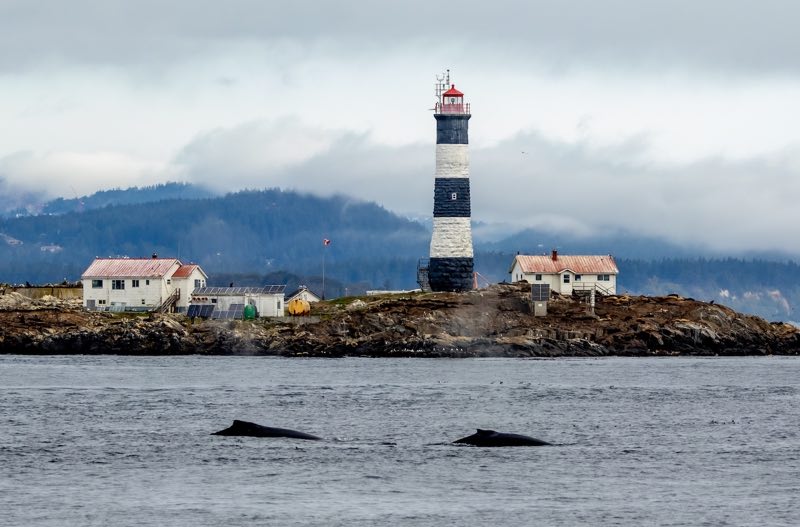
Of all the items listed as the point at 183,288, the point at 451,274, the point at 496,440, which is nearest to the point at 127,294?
the point at 183,288

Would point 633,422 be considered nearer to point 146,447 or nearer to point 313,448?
point 313,448

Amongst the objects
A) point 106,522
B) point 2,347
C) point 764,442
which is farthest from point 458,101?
point 106,522

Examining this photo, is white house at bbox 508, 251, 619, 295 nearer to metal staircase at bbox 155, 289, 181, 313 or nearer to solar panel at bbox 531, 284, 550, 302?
solar panel at bbox 531, 284, 550, 302

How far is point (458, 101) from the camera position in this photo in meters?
132

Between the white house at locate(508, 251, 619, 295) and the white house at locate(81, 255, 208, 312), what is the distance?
32.6 metres

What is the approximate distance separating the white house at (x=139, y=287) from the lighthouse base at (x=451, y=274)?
24331 millimetres

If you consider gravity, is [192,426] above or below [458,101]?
below

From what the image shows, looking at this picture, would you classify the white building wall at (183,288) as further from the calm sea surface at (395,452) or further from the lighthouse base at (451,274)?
the calm sea surface at (395,452)

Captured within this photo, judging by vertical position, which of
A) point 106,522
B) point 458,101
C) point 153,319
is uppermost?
point 458,101

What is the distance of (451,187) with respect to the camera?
431ft

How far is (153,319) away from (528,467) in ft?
260

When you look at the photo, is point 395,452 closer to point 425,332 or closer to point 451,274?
point 425,332

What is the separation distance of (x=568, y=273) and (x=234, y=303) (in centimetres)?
3211

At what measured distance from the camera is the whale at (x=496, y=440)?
62.3 m
